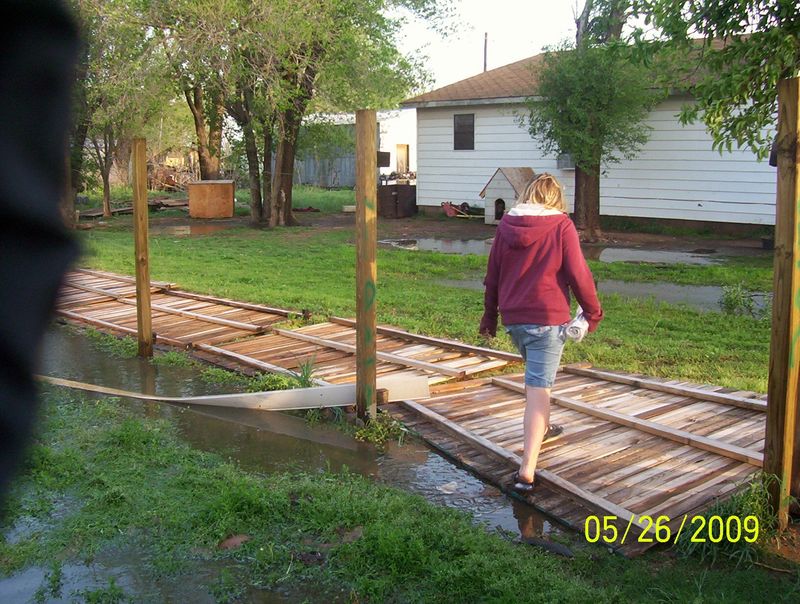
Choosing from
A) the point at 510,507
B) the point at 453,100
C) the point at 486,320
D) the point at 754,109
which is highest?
the point at 453,100

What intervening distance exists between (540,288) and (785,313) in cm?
135

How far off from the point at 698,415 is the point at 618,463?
1.17 meters

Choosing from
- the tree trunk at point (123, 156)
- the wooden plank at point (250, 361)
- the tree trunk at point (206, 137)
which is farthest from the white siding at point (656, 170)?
the wooden plank at point (250, 361)

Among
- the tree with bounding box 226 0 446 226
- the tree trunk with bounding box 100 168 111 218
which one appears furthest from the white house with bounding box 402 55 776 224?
the tree trunk with bounding box 100 168 111 218

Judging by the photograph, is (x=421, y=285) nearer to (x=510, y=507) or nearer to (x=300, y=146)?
(x=510, y=507)

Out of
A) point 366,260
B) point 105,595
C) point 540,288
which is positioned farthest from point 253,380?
point 105,595

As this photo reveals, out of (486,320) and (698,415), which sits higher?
(486,320)

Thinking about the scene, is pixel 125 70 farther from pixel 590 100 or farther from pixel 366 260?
pixel 366 260

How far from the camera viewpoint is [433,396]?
7.12 metres

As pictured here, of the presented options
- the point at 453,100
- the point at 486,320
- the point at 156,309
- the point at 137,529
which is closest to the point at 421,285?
the point at 156,309

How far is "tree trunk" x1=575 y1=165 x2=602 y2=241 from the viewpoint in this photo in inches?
774

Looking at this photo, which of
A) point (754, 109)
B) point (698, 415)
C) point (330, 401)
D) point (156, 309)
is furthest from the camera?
Result: point (156, 309)
